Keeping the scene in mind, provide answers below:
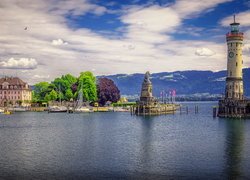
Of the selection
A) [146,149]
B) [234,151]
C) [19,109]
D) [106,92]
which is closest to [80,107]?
[106,92]

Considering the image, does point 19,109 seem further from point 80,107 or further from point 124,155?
point 124,155

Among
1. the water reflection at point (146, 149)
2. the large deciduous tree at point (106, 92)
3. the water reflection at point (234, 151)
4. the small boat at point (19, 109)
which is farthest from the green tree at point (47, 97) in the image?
the water reflection at point (234, 151)

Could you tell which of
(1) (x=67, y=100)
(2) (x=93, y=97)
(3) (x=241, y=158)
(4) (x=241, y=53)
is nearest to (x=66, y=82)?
(1) (x=67, y=100)

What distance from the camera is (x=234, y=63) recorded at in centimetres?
12500

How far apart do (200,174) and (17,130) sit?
2315 inches

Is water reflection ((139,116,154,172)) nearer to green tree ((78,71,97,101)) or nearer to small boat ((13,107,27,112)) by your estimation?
green tree ((78,71,97,101))

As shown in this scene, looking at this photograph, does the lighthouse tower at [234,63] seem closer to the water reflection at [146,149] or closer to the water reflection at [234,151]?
the water reflection at [234,151]

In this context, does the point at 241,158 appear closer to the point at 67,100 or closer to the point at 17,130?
the point at 17,130

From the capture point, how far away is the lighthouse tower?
125 meters

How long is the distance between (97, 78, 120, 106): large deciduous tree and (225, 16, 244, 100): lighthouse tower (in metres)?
74.9

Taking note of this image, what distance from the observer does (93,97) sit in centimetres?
17838

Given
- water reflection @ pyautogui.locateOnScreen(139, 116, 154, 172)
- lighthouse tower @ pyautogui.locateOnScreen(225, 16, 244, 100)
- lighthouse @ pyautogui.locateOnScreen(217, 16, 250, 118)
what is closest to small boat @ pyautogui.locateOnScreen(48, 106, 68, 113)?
lighthouse @ pyautogui.locateOnScreen(217, 16, 250, 118)

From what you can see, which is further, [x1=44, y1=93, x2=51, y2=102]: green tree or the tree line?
[x1=44, y1=93, x2=51, y2=102]: green tree

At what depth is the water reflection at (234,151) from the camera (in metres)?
46.6
